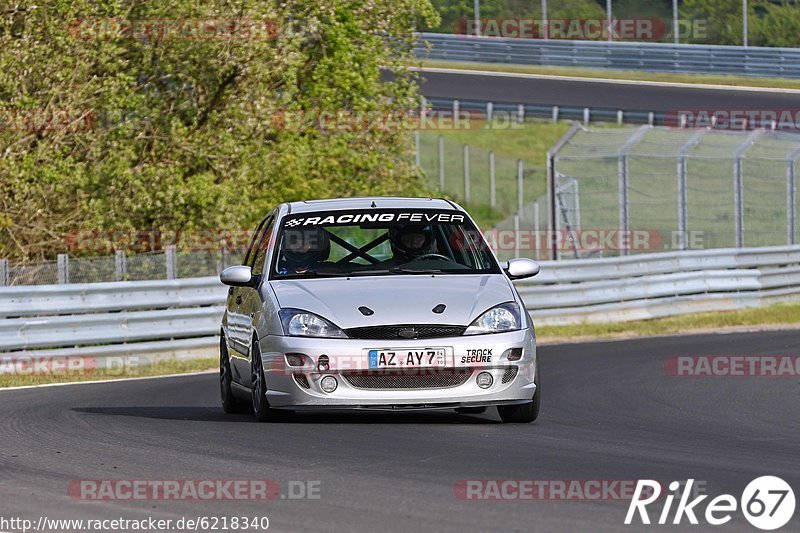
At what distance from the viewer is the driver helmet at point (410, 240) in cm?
1084

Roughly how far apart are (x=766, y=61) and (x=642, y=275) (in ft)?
78.3

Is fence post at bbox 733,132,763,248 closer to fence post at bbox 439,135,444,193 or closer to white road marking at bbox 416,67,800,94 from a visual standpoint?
fence post at bbox 439,135,444,193

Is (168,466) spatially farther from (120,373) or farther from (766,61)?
(766,61)

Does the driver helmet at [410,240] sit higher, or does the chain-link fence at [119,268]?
the driver helmet at [410,240]

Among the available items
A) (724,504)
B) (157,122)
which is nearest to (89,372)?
(157,122)

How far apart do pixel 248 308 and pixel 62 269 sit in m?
8.70

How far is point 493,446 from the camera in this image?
882 centimetres

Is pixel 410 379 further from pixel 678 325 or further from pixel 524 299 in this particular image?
pixel 678 325

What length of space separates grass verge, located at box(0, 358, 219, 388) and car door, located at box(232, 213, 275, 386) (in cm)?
514

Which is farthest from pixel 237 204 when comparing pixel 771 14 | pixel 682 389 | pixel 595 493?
pixel 771 14

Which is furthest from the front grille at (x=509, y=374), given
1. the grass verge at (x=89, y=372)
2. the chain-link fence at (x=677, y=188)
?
the chain-link fence at (x=677, y=188)

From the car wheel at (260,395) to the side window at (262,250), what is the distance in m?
0.87

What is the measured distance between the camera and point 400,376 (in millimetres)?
9547

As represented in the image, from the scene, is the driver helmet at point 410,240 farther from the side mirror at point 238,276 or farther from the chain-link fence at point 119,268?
the chain-link fence at point 119,268
